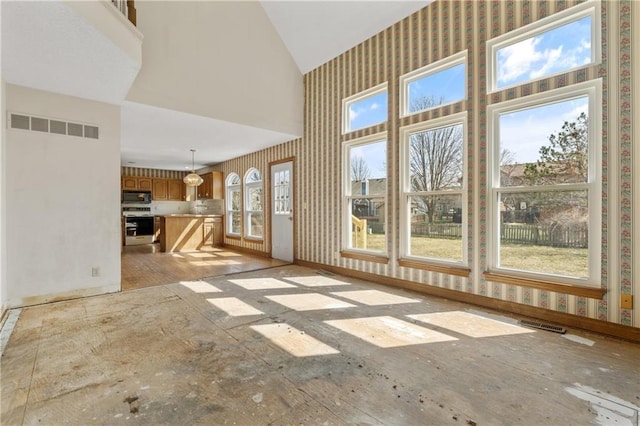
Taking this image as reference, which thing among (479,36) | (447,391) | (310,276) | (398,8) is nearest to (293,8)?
(398,8)

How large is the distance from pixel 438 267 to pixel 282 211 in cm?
347

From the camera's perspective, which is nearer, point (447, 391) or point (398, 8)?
Result: point (447, 391)

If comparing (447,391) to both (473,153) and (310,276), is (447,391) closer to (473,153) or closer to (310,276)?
(473,153)

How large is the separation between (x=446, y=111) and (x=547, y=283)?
2107mm

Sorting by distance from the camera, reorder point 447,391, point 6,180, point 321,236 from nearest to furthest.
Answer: point 447,391 < point 6,180 < point 321,236

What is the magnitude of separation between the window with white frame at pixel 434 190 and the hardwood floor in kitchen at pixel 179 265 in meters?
2.80

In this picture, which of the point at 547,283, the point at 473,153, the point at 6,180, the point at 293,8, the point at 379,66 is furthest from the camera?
the point at 293,8

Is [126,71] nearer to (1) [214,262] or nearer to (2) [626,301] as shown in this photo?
(1) [214,262]

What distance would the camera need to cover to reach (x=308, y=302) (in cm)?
332

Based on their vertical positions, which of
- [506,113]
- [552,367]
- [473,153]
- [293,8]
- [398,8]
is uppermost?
[293,8]

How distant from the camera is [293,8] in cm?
453

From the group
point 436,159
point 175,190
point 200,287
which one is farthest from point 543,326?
point 175,190

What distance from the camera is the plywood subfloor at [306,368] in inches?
59.3

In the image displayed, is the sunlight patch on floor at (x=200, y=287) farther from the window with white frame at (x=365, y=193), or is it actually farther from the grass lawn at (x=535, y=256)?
the grass lawn at (x=535, y=256)
